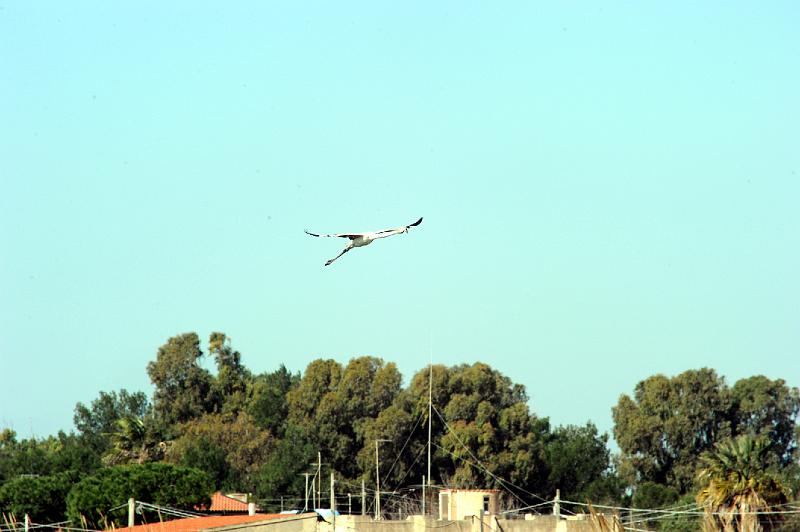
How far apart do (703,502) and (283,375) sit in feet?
208

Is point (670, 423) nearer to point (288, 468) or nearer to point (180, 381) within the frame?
point (288, 468)

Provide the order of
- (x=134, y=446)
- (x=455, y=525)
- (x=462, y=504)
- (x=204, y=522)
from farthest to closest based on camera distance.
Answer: (x=134, y=446), (x=462, y=504), (x=204, y=522), (x=455, y=525)

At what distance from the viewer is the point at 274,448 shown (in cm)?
9619

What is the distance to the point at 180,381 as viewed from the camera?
334 ft

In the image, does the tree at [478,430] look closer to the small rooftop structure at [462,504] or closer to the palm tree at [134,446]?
the palm tree at [134,446]

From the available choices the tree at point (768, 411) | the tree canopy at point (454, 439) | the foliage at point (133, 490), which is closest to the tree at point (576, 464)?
the tree canopy at point (454, 439)

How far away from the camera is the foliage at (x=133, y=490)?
219 ft

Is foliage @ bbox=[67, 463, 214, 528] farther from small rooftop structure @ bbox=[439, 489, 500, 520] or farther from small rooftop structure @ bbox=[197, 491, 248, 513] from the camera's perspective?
small rooftop structure @ bbox=[439, 489, 500, 520]

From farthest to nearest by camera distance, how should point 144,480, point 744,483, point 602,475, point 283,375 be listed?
1. point 283,375
2. point 602,475
3. point 144,480
4. point 744,483

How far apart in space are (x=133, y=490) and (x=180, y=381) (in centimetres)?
3479

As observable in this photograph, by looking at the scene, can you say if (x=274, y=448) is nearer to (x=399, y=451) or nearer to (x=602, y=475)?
(x=399, y=451)

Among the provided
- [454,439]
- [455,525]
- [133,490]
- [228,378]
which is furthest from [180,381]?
[455,525]

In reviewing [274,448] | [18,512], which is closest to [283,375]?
[274,448]

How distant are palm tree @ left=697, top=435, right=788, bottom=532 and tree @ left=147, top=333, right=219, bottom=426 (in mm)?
52131
